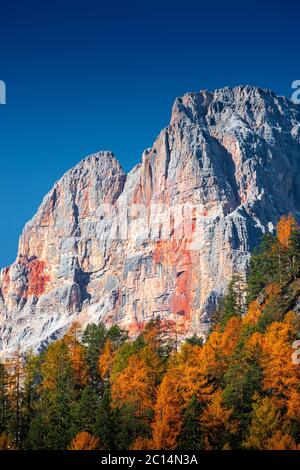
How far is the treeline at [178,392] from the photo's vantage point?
207 ft

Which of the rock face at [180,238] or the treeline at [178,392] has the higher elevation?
the rock face at [180,238]

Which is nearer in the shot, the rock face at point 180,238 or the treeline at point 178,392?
the treeline at point 178,392

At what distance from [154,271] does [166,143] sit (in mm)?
34983

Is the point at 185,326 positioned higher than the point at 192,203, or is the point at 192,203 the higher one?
the point at 192,203

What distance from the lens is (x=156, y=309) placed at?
17950 centimetres

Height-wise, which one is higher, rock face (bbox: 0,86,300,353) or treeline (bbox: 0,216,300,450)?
rock face (bbox: 0,86,300,353)

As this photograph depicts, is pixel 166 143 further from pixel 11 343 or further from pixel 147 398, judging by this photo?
pixel 147 398

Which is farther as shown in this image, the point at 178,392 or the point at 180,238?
the point at 180,238

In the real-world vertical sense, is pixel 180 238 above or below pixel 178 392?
above

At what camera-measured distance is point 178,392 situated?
69.4 metres

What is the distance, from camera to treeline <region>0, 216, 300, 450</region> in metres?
63.0

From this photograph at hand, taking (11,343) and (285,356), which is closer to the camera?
(285,356)

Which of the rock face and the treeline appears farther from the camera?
the rock face

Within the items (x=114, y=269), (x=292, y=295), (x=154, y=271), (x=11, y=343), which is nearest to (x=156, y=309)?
(x=154, y=271)
